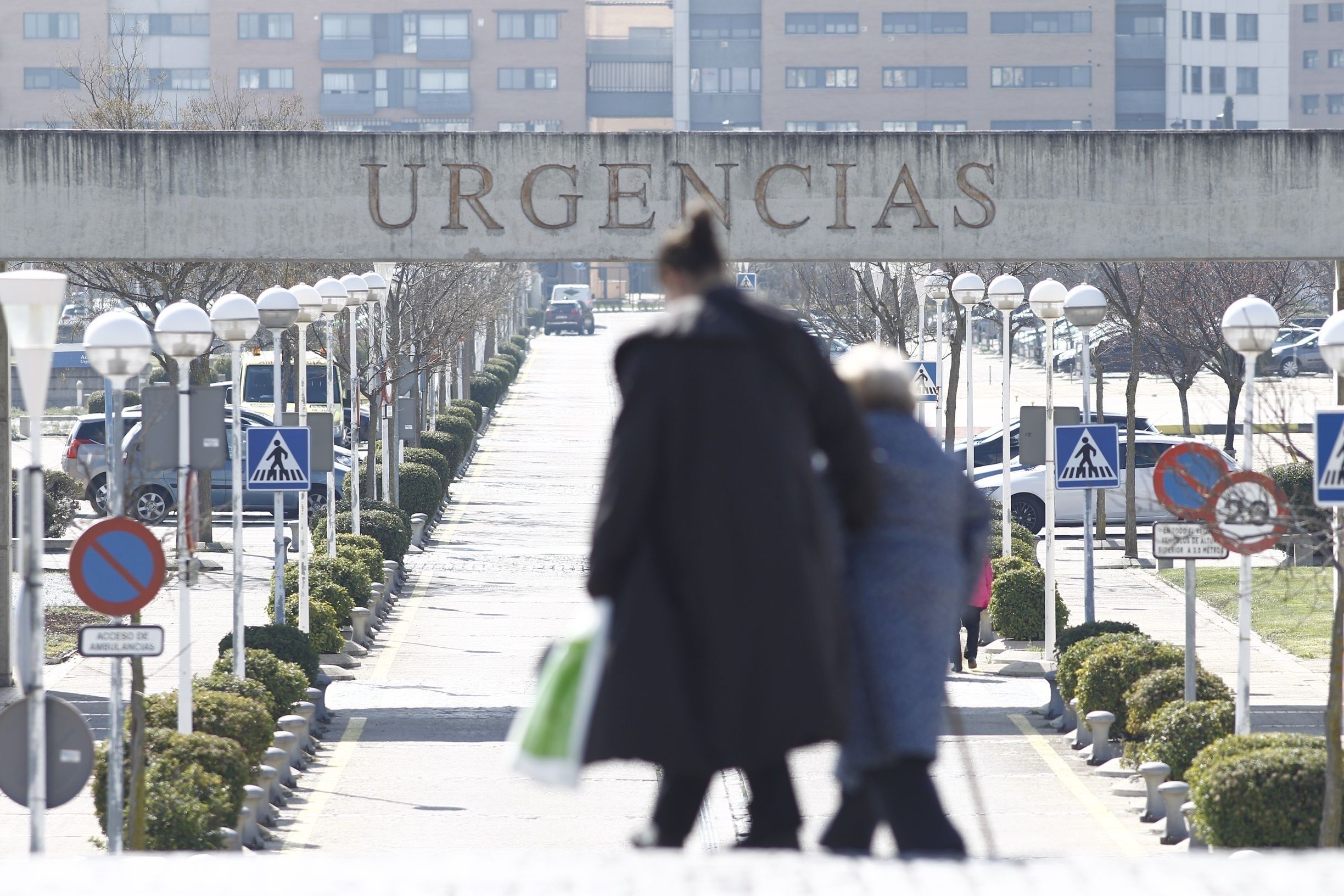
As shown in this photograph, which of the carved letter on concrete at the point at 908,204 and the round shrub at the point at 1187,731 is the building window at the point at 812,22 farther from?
the round shrub at the point at 1187,731

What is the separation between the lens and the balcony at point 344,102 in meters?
107

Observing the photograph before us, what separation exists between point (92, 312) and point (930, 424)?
61.8 ft

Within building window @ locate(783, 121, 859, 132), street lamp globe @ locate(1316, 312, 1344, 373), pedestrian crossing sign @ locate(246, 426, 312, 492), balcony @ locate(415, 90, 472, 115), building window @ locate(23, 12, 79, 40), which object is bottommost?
pedestrian crossing sign @ locate(246, 426, 312, 492)

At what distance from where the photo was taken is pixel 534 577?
24844mm

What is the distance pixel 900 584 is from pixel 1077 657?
10.4 m

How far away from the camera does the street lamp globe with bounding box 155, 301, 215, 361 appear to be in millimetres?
12680

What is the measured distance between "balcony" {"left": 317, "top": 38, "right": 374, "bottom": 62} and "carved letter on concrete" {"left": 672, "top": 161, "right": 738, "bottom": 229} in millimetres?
94343

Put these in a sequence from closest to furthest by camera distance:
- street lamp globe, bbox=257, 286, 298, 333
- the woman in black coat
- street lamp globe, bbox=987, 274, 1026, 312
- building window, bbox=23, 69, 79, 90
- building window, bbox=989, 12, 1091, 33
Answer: the woman in black coat
street lamp globe, bbox=257, 286, 298, 333
street lamp globe, bbox=987, 274, 1026, 312
building window, bbox=23, 69, 79, 90
building window, bbox=989, 12, 1091, 33

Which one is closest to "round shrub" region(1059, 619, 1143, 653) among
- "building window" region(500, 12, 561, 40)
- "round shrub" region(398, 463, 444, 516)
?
"round shrub" region(398, 463, 444, 516)

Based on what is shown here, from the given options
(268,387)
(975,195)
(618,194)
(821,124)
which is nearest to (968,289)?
(975,195)

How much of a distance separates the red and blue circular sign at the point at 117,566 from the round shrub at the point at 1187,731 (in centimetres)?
618

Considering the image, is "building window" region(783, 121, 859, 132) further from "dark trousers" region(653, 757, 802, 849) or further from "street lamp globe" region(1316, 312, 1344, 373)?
"dark trousers" region(653, 757, 802, 849)

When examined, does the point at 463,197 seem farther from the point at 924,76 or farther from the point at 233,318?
the point at 924,76

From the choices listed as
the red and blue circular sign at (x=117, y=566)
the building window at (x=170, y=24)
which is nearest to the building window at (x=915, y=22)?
the building window at (x=170, y=24)
